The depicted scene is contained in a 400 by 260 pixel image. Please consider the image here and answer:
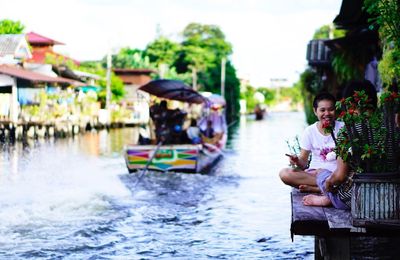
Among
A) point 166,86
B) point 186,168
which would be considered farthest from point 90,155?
point 186,168

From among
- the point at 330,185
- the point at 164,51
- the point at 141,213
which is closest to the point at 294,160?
the point at 330,185

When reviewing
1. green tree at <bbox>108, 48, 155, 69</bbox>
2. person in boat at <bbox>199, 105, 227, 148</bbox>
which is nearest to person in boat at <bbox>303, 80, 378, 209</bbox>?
person in boat at <bbox>199, 105, 227, 148</bbox>

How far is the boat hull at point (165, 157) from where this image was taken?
1939cm

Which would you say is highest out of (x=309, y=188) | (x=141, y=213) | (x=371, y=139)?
(x=371, y=139)

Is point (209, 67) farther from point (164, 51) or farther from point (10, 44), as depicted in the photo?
point (10, 44)

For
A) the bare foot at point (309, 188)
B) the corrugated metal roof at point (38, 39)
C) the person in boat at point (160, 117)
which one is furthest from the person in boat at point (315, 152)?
the corrugated metal roof at point (38, 39)

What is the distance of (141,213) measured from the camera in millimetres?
13391

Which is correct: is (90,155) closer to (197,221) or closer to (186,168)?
(186,168)

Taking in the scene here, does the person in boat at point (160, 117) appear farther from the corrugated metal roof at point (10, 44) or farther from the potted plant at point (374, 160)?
the corrugated metal roof at point (10, 44)

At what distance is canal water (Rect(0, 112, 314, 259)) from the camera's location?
998cm

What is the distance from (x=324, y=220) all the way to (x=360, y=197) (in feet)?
1.07

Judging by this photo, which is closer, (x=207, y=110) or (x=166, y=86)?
(x=166, y=86)

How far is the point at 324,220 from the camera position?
211 inches

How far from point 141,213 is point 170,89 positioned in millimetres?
9431
